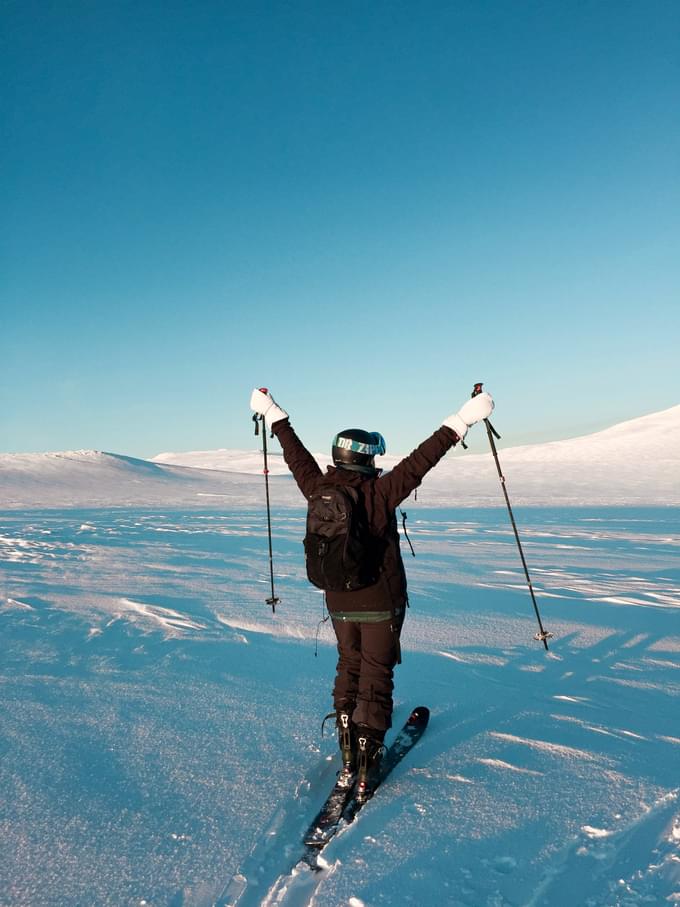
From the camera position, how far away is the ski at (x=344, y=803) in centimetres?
245

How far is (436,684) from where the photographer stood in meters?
4.44

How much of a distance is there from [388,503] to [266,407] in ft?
A: 4.52

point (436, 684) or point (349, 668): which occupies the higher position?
point (349, 668)

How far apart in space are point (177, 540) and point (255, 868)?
11.9 metres

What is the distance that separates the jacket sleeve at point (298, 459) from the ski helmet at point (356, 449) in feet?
0.85

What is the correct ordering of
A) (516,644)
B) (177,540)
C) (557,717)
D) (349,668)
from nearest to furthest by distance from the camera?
(349,668) < (557,717) < (516,644) < (177,540)

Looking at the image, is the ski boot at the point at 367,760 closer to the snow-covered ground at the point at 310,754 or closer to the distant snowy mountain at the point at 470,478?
the snow-covered ground at the point at 310,754

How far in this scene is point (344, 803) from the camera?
9.12 ft

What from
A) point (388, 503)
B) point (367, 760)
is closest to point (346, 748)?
point (367, 760)

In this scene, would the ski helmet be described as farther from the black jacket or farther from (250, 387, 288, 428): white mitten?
(250, 387, 288, 428): white mitten

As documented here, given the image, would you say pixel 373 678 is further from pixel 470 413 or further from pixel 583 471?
pixel 583 471

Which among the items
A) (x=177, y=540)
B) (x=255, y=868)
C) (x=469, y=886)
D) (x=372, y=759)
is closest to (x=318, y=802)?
(x=372, y=759)

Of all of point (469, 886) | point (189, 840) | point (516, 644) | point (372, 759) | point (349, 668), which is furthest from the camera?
point (516, 644)

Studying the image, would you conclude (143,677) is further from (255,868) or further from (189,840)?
(255,868)
